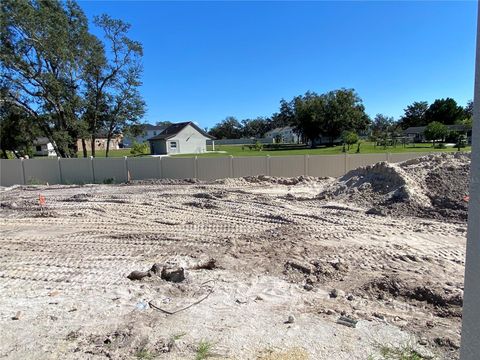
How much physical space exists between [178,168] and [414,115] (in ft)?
336

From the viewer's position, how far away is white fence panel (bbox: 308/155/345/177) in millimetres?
20219

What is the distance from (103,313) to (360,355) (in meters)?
3.07

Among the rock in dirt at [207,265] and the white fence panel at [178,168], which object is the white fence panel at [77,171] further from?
the rock in dirt at [207,265]

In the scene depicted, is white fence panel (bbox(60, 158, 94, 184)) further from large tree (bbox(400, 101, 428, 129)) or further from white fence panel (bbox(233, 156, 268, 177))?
large tree (bbox(400, 101, 428, 129))

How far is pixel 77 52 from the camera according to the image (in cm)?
2902

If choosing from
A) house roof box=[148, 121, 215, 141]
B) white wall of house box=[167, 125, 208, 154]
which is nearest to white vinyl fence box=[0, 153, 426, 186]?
house roof box=[148, 121, 215, 141]

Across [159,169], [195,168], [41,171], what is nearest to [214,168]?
[195,168]

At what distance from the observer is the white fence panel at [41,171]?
2192 centimetres

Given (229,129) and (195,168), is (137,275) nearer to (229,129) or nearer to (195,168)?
(195,168)

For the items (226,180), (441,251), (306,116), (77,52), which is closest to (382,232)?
(441,251)

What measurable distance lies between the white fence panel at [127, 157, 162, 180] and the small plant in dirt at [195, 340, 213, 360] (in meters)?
18.1

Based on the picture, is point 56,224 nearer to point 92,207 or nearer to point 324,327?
point 92,207

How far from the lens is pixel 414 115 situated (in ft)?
345

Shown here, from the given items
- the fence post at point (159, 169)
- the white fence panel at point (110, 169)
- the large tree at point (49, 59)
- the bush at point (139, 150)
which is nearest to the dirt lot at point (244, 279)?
the fence post at point (159, 169)
